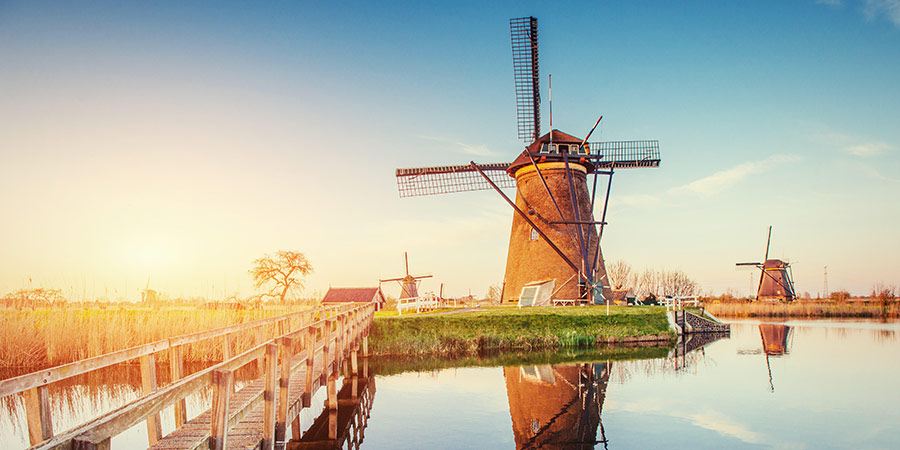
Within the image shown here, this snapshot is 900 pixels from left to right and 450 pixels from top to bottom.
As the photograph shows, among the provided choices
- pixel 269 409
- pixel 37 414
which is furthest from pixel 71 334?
pixel 37 414

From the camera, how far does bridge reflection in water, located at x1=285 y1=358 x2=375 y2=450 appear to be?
9367mm

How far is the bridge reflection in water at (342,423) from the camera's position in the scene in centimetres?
937

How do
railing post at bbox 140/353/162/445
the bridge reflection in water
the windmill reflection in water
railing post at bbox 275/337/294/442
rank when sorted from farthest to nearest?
1. the windmill reflection in water
2. the bridge reflection in water
3. railing post at bbox 275/337/294/442
4. railing post at bbox 140/353/162/445

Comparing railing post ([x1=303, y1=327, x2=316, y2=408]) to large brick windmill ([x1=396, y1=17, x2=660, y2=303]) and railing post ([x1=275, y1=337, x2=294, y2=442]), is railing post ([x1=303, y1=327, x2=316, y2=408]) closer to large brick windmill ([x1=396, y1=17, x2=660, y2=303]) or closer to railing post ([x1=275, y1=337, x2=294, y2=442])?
railing post ([x1=275, y1=337, x2=294, y2=442])

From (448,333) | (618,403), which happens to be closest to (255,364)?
(448,333)

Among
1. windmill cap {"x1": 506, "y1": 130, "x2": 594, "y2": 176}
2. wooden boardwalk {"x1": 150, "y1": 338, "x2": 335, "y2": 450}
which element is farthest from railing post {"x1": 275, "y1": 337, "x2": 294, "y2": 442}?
windmill cap {"x1": 506, "y1": 130, "x2": 594, "y2": 176}

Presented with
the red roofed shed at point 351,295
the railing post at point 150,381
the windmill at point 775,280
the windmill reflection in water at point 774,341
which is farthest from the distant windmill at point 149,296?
the windmill at point 775,280

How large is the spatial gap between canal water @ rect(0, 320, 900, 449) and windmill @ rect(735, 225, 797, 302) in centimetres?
3805

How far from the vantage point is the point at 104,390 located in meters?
13.1

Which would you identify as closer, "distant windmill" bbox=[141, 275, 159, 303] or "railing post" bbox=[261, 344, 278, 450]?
"railing post" bbox=[261, 344, 278, 450]

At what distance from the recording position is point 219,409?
4.40 meters

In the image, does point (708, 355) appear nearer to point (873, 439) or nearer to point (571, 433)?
point (873, 439)

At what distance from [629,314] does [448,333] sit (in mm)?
8808

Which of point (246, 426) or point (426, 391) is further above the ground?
point (246, 426)
